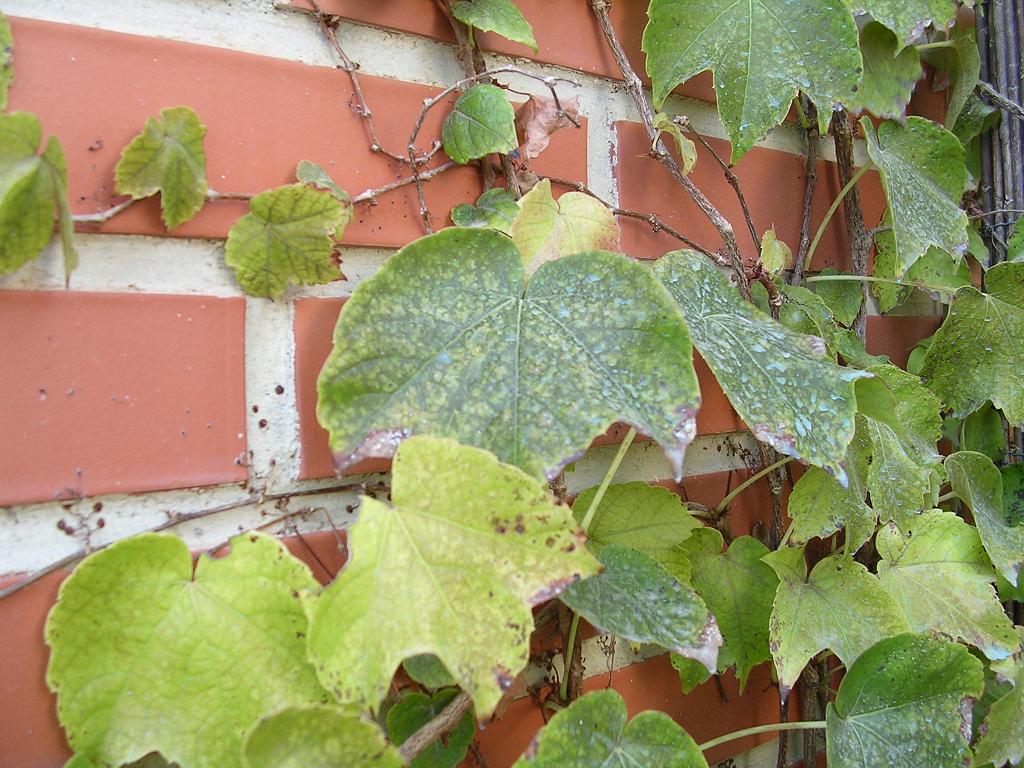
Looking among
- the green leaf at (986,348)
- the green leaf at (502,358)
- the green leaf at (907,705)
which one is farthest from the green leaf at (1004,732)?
the green leaf at (502,358)

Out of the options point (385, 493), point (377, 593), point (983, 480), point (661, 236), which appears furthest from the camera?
point (983, 480)

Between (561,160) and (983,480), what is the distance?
0.53m

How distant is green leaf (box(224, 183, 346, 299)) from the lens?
43 centimetres

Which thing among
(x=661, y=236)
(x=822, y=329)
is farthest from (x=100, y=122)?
(x=822, y=329)

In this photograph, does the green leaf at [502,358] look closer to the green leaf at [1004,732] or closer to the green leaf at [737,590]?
the green leaf at [737,590]

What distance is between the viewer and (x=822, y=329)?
2.09ft

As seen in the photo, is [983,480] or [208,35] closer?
[208,35]

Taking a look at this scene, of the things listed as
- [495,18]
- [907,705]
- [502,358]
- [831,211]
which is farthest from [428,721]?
[831,211]

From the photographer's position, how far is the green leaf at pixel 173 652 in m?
0.37

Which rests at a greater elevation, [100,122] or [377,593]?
[100,122]

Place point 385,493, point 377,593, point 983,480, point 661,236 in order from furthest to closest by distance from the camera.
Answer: point 983,480
point 661,236
point 385,493
point 377,593

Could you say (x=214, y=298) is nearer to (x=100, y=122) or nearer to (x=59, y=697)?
(x=100, y=122)

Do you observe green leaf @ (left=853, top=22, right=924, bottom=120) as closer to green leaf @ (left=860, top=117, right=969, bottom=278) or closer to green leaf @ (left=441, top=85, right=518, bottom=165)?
green leaf @ (left=860, top=117, right=969, bottom=278)

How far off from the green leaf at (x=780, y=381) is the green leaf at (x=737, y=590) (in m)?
0.18
